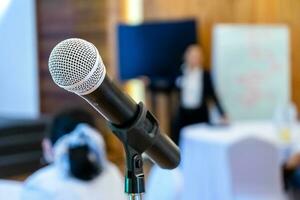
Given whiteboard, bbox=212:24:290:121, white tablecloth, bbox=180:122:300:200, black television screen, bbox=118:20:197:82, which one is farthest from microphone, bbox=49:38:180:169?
black television screen, bbox=118:20:197:82

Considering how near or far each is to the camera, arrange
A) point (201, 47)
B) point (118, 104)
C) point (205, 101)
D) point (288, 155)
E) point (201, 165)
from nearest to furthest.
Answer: point (118, 104)
point (288, 155)
point (201, 165)
point (205, 101)
point (201, 47)

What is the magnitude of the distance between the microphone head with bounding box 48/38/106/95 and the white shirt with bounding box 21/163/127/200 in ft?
3.26

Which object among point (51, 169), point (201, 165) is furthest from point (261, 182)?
point (51, 169)

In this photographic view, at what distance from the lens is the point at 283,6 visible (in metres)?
4.84

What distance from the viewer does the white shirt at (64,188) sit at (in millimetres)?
1654

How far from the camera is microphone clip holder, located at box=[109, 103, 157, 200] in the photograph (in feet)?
2.56

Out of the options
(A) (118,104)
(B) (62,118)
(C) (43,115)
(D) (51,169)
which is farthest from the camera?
(C) (43,115)

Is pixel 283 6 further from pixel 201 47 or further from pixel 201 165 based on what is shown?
pixel 201 165

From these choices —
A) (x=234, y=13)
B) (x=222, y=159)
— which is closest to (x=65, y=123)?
(x=222, y=159)

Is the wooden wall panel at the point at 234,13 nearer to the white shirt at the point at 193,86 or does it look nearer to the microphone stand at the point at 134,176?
the white shirt at the point at 193,86

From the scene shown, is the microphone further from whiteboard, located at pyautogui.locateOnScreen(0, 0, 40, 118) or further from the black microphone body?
whiteboard, located at pyautogui.locateOnScreen(0, 0, 40, 118)

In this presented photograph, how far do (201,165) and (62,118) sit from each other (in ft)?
5.27

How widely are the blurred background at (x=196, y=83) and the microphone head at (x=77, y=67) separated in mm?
1254

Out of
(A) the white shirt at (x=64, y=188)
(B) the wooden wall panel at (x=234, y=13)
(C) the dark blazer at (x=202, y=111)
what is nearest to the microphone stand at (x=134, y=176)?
(A) the white shirt at (x=64, y=188)
